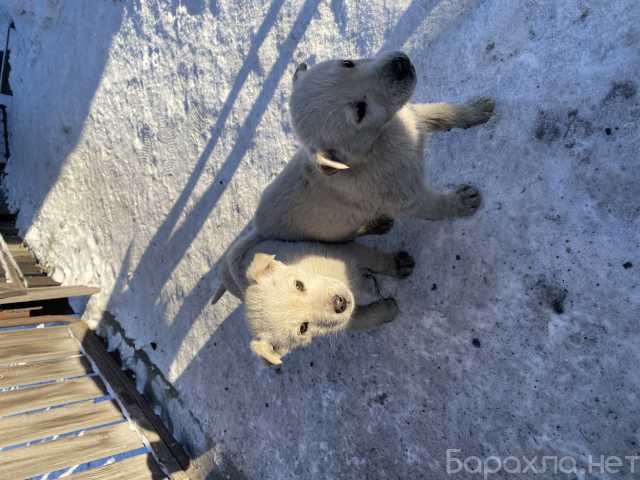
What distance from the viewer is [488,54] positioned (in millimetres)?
3049

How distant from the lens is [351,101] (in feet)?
7.16

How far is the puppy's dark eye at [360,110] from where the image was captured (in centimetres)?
221

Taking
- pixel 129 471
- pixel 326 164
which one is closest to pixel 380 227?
pixel 326 164

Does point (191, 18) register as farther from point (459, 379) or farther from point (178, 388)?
point (459, 379)

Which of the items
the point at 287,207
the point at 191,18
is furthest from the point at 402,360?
the point at 191,18

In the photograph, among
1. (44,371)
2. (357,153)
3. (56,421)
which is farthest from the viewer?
(44,371)

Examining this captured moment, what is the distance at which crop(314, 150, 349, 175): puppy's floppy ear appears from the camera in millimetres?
2174

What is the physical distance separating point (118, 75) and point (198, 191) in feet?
7.48

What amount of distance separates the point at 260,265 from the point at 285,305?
0.93ft

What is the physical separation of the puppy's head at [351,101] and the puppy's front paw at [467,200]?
3.19 ft

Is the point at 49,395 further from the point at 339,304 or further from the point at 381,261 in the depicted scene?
the point at 381,261

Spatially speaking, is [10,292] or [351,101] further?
[10,292]

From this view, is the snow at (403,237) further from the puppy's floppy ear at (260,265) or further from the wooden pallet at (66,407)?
the puppy's floppy ear at (260,265)

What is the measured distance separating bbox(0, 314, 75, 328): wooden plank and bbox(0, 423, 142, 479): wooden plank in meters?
1.77
